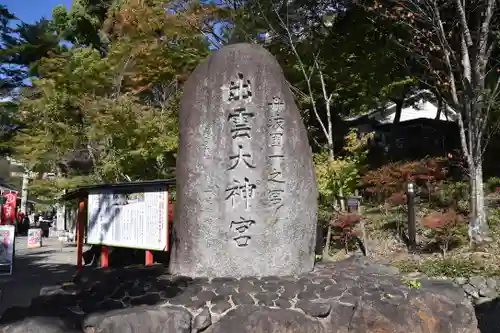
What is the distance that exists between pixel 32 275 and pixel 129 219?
549 cm

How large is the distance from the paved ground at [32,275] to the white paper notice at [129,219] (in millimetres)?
1203

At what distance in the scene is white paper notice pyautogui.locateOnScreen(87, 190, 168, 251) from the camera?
7.09 m

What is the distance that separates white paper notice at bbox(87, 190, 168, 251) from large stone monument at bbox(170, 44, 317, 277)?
0.64 m

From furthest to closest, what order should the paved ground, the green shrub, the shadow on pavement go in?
the green shrub < the paved ground < the shadow on pavement

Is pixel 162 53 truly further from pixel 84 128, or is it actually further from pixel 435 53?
pixel 435 53

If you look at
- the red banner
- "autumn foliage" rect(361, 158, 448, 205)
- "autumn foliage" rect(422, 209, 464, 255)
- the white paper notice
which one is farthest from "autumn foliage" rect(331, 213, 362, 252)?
the red banner

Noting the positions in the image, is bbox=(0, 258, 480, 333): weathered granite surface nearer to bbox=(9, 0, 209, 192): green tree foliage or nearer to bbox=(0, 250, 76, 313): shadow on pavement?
bbox=(0, 250, 76, 313): shadow on pavement

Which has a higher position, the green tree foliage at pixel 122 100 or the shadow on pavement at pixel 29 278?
the green tree foliage at pixel 122 100

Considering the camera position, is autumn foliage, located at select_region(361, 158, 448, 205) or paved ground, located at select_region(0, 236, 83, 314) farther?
autumn foliage, located at select_region(361, 158, 448, 205)

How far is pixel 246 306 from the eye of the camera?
197 inches

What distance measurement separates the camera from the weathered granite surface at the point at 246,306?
4.52 metres

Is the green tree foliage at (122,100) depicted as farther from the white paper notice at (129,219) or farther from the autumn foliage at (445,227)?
the autumn foliage at (445,227)

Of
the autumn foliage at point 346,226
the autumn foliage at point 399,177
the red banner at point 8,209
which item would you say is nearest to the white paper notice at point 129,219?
the autumn foliage at point 346,226

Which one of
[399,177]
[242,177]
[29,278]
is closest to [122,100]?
[29,278]
